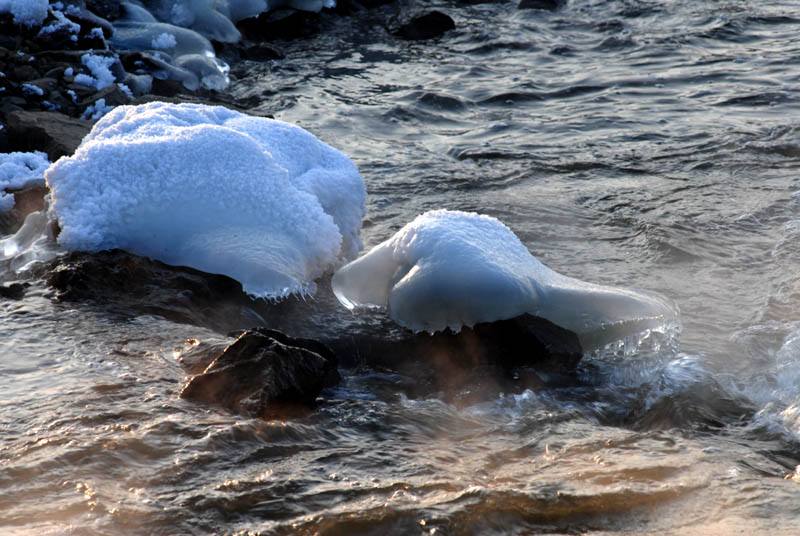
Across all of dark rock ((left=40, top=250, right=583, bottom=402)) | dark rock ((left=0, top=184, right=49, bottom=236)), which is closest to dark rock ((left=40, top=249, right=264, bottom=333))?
dark rock ((left=40, top=250, right=583, bottom=402))

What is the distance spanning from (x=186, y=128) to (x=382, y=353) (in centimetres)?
151

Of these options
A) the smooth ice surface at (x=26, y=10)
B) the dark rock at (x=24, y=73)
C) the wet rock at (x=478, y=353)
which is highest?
the smooth ice surface at (x=26, y=10)

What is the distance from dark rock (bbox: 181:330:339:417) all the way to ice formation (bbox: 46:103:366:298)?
2.23 ft

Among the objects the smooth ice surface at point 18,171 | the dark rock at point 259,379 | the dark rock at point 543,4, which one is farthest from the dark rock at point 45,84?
the dark rock at point 543,4

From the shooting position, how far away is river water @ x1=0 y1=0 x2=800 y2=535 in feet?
7.33

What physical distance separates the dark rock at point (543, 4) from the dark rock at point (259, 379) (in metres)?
9.17

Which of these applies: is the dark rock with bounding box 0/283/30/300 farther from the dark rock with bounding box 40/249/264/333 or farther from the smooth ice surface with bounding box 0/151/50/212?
the smooth ice surface with bounding box 0/151/50/212

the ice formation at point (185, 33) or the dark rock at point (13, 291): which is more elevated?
the ice formation at point (185, 33)

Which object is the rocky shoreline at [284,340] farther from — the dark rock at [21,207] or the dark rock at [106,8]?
the dark rock at [106,8]

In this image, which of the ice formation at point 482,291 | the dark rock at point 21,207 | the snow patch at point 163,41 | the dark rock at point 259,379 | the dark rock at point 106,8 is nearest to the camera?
the dark rock at point 259,379

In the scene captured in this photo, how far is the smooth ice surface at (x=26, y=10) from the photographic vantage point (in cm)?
713

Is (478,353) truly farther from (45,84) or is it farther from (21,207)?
(45,84)

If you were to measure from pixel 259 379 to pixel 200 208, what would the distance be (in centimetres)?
120

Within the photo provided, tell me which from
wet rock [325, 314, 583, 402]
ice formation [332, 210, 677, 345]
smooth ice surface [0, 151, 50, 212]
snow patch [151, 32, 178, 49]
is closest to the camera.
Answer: wet rock [325, 314, 583, 402]
